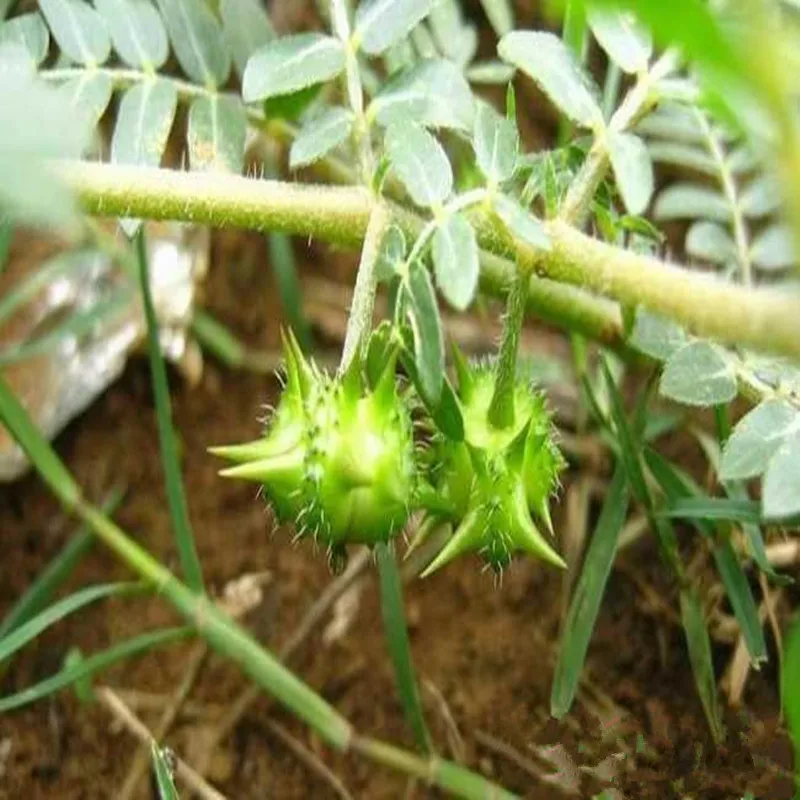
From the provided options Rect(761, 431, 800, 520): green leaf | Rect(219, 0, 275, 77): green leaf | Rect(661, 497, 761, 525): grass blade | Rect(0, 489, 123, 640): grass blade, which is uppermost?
Rect(219, 0, 275, 77): green leaf

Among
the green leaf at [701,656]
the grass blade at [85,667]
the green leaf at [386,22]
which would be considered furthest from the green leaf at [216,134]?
the green leaf at [701,656]

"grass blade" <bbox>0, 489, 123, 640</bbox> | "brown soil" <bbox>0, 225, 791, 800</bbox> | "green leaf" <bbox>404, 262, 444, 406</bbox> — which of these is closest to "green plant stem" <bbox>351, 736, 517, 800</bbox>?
"brown soil" <bbox>0, 225, 791, 800</bbox>

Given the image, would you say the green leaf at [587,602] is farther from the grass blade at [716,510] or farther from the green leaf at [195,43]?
the green leaf at [195,43]

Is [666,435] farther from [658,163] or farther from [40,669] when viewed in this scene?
[40,669]

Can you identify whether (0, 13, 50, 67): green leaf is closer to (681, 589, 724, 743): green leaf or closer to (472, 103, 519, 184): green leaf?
(472, 103, 519, 184): green leaf

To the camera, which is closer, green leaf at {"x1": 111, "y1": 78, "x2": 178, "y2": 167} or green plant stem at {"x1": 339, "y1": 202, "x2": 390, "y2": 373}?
green plant stem at {"x1": 339, "y1": 202, "x2": 390, "y2": 373}

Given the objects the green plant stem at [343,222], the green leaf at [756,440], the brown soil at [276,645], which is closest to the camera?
the green plant stem at [343,222]

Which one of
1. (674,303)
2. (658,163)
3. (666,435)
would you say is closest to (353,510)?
(674,303)
